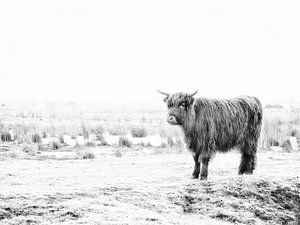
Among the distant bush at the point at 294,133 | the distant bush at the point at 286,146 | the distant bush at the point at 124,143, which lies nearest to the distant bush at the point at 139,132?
the distant bush at the point at 124,143

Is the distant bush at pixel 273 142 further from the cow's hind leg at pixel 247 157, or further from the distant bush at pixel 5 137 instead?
the distant bush at pixel 5 137

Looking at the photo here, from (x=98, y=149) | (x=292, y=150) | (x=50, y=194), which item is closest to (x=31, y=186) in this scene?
(x=50, y=194)

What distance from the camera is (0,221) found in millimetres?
6766

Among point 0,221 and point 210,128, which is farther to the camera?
point 210,128

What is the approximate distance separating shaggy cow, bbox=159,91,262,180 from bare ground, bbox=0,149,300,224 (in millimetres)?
518

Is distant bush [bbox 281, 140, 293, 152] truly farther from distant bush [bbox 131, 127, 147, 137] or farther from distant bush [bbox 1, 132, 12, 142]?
distant bush [bbox 1, 132, 12, 142]

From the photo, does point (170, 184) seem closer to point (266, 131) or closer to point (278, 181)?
point (278, 181)

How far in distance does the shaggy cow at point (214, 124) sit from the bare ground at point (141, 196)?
20.4 inches

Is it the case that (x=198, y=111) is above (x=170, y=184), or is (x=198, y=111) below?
above

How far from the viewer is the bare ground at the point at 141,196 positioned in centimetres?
698

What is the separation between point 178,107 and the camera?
9.58 meters

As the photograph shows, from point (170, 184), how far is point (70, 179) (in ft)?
5.72

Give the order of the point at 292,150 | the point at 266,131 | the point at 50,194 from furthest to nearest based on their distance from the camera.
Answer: the point at 266,131 → the point at 292,150 → the point at 50,194

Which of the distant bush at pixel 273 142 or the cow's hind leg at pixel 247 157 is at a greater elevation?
the cow's hind leg at pixel 247 157
